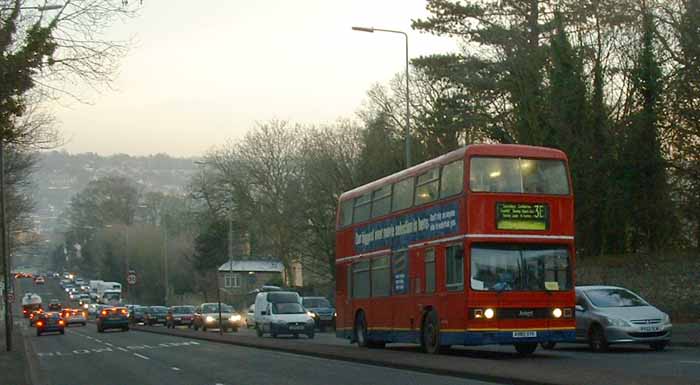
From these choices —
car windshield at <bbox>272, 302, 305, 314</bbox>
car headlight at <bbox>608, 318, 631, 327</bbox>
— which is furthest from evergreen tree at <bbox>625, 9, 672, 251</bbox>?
car windshield at <bbox>272, 302, 305, 314</bbox>

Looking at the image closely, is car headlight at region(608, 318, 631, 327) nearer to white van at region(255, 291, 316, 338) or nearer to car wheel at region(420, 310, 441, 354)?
car wheel at region(420, 310, 441, 354)

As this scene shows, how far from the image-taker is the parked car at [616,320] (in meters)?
25.0

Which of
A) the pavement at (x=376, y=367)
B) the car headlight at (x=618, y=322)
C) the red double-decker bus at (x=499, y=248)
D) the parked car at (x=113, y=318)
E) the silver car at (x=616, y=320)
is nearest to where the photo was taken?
the pavement at (x=376, y=367)

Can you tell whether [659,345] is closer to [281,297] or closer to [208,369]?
[208,369]

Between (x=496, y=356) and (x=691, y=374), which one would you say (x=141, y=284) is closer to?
(x=496, y=356)

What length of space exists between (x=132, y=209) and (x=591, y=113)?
108 meters

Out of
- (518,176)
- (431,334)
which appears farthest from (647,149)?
(431,334)

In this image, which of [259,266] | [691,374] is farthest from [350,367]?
[259,266]

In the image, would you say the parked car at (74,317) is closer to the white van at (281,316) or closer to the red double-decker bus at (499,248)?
the white van at (281,316)

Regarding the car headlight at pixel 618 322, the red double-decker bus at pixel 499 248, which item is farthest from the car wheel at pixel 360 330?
the car headlight at pixel 618 322

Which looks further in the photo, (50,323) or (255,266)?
(255,266)

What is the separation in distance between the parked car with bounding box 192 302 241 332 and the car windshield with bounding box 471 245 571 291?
37.6 metres

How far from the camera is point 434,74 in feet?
178

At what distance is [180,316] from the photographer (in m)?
68.1
